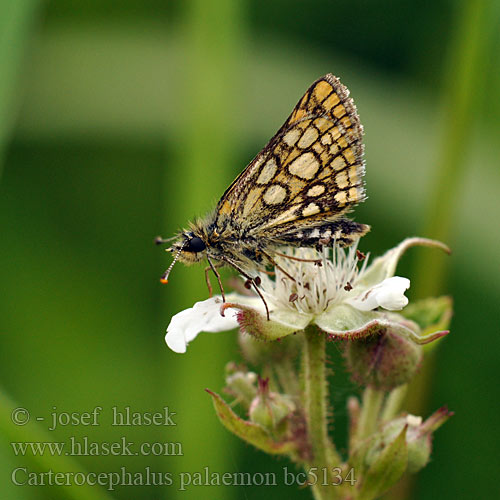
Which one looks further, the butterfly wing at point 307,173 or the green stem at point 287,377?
the green stem at point 287,377

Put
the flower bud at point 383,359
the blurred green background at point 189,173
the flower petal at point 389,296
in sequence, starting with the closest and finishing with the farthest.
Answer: the flower petal at point 389,296 → the flower bud at point 383,359 → the blurred green background at point 189,173

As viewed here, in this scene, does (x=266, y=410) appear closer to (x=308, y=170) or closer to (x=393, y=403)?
(x=393, y=403)

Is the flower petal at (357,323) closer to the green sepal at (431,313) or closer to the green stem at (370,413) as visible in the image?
the green sepal at (431,313)

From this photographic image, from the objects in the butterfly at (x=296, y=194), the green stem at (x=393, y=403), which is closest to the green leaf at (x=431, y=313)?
the green stem at (x=393, y=403)

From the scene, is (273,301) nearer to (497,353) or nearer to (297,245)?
(297,245)

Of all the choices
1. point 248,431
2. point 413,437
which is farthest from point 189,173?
point 413,437

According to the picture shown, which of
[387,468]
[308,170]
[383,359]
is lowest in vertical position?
[387,468]

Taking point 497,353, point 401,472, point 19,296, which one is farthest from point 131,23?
point 401,472
